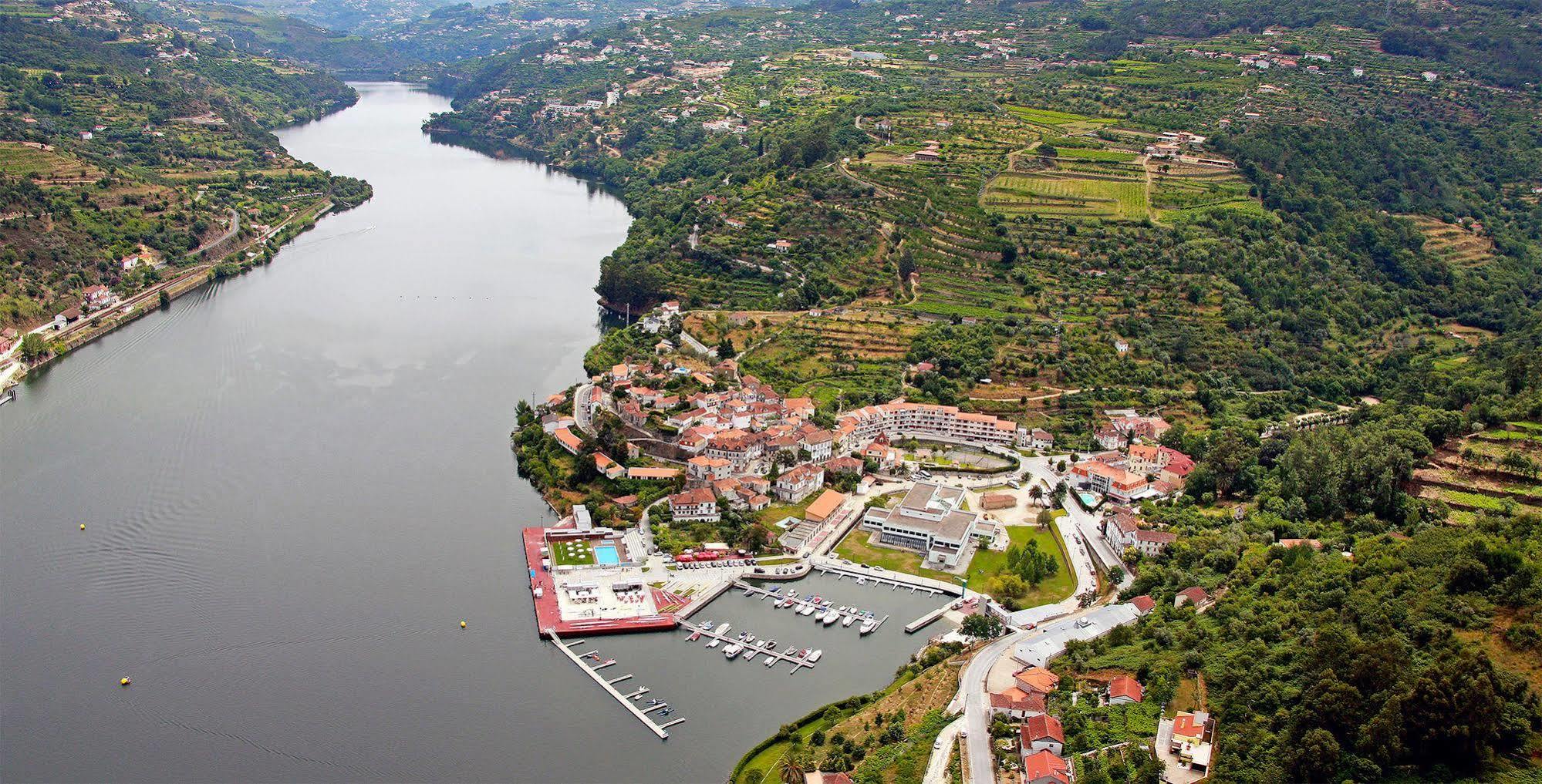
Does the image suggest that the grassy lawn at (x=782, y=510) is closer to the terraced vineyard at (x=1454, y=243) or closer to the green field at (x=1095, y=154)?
the green field at (x=1095, y=154)

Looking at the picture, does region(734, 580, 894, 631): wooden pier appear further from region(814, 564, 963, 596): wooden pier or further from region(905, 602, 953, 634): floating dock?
region(814, 564, 963, 596): wooden pier

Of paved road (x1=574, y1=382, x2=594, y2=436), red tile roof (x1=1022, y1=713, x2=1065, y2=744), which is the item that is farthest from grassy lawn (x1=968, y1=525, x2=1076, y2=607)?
paved road (x1=574, y1=382, x2=594, y2=436)

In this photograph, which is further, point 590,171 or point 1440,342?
point 590,171

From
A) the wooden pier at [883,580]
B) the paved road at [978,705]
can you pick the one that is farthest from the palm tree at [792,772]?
the wooden pier at [883,580]

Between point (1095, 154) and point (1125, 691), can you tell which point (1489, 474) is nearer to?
point (1125, 691)

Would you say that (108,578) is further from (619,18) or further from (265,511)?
(619,18)

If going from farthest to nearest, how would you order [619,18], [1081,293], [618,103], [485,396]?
[619,18] → [618,103] → [1081,293] → [485,396]

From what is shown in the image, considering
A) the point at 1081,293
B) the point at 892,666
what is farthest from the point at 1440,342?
the point at 892,666
